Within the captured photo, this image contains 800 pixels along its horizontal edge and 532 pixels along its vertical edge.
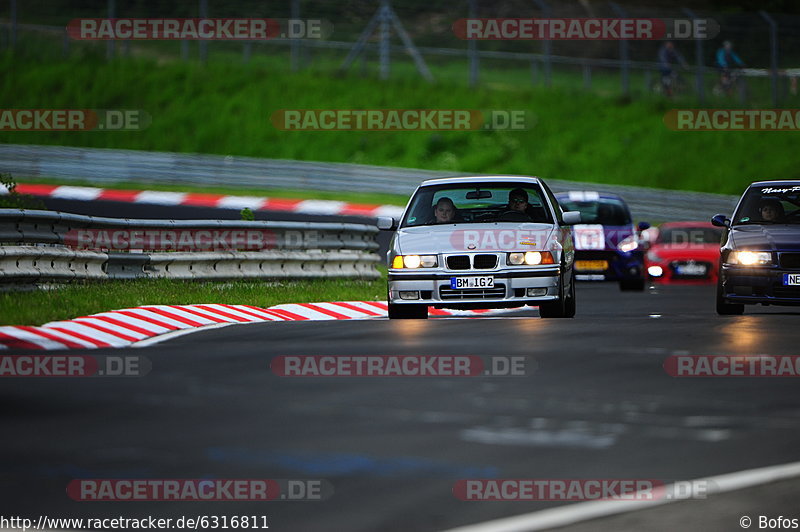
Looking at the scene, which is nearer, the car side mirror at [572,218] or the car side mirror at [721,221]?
the car side mirror at [572,218]

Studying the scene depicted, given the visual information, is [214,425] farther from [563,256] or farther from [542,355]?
[563,256]

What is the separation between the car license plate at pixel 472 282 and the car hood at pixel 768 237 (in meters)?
3.21

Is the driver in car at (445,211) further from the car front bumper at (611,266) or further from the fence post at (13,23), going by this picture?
the fence post at (13,23)

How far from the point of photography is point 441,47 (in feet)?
142

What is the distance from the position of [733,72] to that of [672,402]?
33151mm

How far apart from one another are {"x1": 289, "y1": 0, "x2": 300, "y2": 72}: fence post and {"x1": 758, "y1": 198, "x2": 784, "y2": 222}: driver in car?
2596cm

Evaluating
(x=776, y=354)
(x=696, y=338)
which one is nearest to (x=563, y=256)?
(x=696, y=338)

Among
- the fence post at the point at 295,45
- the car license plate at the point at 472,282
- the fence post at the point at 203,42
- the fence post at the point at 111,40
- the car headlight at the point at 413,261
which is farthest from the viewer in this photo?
the fence post at the point at 111,40

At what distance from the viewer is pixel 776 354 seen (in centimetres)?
1238

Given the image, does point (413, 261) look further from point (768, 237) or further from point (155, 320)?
point (768, 237)

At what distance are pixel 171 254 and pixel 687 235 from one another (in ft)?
40.4

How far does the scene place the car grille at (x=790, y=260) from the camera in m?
16.6

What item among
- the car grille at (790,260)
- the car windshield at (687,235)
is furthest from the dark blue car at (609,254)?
the car grille at (790,260)

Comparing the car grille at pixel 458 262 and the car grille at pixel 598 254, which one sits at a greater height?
the car grille at pixel 458 262
